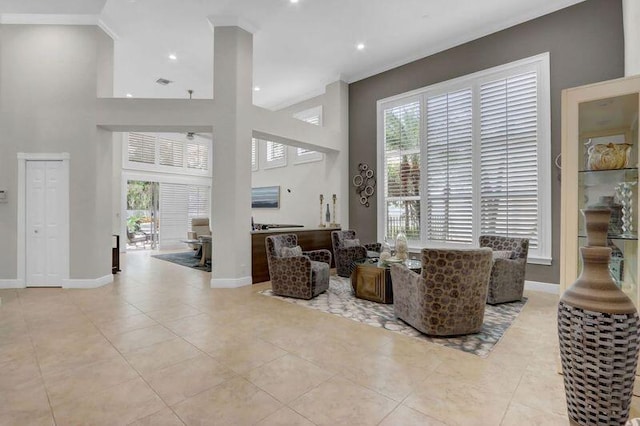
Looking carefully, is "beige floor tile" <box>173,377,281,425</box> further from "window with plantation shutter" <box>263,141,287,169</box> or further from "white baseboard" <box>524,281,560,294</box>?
"window with plantation shutter" <box>263,141,287,169</box>

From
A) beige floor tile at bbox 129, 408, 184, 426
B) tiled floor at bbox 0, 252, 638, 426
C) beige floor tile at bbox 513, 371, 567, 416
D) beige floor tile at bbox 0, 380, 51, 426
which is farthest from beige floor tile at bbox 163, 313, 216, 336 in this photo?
beige floor tile at bbox 513, 371, 567, 416

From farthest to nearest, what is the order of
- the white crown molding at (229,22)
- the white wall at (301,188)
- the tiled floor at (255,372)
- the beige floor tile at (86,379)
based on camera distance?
the white wall at (301,188) → the white crown molding at (229,22) → the beige floor tile at (86,379) → the tiled floor at (255,372)

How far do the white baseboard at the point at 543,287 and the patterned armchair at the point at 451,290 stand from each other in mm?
2478

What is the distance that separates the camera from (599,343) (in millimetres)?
1586

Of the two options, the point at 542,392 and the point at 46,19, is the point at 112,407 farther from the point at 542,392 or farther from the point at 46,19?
the point at 46,19

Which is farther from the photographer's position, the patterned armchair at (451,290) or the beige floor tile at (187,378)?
the patterned armchair at (451,290)

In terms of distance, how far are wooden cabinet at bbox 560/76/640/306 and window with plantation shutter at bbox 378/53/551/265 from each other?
2.75 metres

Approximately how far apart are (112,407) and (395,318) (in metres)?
2.72

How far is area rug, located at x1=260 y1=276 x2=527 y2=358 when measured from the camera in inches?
117

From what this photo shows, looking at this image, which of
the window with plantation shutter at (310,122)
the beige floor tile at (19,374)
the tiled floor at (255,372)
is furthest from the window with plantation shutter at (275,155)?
the beige floor tile at (19,374)

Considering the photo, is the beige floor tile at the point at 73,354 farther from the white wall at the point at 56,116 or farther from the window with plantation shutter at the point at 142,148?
the window with plantation shutter at the point at 142,148

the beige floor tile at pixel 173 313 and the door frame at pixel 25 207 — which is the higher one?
the door frame at pixel 25 207

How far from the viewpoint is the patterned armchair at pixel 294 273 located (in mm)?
4422

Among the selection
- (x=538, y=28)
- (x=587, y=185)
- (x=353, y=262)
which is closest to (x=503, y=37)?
(x=538, y=28)
